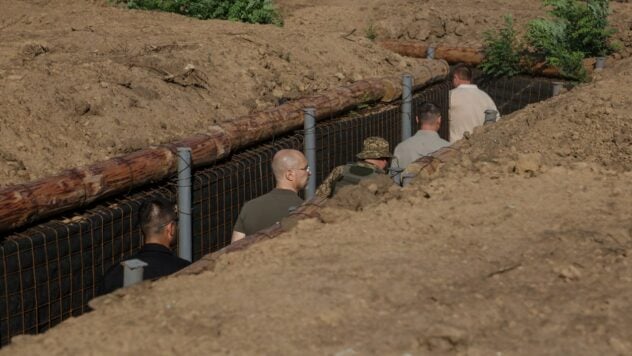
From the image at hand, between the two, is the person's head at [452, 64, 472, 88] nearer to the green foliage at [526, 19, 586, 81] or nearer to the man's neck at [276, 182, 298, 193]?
the green foliage at [526, 19, 586, 81]

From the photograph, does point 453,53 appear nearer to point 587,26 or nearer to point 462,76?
point 587,26

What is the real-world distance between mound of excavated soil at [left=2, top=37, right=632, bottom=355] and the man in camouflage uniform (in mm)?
659

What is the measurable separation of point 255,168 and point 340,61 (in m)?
4.61

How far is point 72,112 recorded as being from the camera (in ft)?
33.9

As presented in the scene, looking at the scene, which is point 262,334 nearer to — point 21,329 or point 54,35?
point 21,329

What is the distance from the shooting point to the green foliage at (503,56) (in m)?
17.6

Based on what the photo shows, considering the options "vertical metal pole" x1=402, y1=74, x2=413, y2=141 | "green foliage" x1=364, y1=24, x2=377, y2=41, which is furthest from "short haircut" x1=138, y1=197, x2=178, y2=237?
"green foliage" x1=364, y1=24, x2=377, y2=41

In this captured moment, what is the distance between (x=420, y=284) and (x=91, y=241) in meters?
3.46

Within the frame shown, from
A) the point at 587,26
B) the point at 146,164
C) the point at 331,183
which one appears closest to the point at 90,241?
the point at 146,164

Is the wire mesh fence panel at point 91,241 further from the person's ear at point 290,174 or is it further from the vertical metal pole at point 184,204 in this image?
the person's ear at point 290,174

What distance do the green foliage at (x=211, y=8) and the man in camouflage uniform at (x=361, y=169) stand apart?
30.5 feet

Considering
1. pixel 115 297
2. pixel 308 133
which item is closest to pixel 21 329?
pixel 115 297

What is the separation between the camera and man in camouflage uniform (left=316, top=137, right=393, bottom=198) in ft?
28.7

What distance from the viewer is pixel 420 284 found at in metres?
5.81
